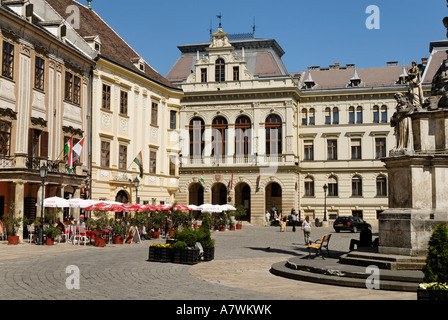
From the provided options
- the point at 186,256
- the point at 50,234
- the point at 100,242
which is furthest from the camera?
the point at 100,242

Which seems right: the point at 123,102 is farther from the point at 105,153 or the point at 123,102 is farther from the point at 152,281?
the point at 152,281

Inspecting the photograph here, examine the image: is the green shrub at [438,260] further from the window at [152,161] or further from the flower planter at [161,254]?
the window at [152,161]

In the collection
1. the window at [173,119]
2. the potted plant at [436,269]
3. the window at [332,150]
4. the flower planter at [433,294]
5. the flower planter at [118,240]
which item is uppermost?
the window at [173,119]

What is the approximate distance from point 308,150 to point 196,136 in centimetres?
1300

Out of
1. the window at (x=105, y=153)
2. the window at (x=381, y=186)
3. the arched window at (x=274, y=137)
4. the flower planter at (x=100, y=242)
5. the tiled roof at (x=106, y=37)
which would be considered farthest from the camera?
the arched window at (x=274, y=137)

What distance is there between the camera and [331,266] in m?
14.6

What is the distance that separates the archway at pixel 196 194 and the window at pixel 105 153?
25759 mm

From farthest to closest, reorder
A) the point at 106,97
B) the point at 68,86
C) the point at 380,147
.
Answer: the point at 380,147 → the point at 106,97 → the point at 68,86

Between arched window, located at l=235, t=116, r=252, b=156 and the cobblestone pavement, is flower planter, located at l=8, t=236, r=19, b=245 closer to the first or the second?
the cobblestone pavement

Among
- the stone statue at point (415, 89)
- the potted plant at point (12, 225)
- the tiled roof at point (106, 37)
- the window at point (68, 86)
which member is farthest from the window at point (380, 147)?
the stone statue at point (415, 89)

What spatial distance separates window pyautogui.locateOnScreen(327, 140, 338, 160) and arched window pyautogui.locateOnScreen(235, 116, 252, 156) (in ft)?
30.1

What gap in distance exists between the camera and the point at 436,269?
384 inches

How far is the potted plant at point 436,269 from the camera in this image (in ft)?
28.2

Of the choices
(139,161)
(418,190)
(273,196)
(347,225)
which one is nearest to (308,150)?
(273,196)
